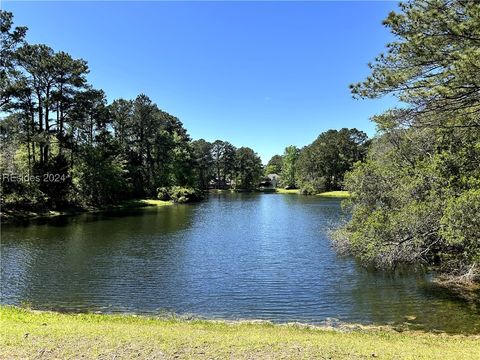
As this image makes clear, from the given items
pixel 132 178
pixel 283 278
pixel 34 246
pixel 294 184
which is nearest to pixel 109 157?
pixel 132 178

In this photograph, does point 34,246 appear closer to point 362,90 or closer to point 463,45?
point 362,90

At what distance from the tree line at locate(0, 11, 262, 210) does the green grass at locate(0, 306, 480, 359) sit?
105 feet

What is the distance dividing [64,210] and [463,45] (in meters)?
45.3

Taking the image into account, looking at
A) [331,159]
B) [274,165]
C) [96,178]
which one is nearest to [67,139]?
[96,178]

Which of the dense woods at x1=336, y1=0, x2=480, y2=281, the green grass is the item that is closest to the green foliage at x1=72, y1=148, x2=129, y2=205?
the dense woods at x1=336, y1=0, x2=480, y2=281

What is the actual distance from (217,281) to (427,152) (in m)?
12.5

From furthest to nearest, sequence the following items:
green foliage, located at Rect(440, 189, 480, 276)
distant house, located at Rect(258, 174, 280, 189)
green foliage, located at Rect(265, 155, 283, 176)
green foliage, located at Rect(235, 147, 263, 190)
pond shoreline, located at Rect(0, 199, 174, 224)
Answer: green foliage, located at Rect(265, 155, 283, 176)
distant house, located at Rect(258, 174, 280, 189)
green foliage, located at Rect(235, 147, 263, 190)
pond shoreline, located at Rect(0, 199, 174, 224)
green foliage, located at Rect(440, 189, 480, 276)

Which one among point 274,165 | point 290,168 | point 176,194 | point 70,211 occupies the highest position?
point 274,165

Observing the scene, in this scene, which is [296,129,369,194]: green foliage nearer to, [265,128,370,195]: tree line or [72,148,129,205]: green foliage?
[265,128,370,195]: tree line

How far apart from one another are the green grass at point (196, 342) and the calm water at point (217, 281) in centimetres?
278

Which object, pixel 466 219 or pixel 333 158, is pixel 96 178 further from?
pixel 333 158

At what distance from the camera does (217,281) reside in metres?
17.6

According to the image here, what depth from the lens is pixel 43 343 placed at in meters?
8.07

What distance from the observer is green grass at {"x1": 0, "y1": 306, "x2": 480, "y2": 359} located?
24.9ft
